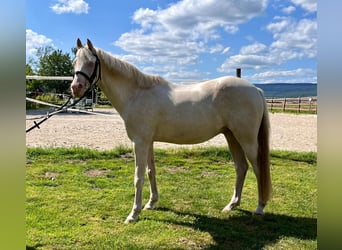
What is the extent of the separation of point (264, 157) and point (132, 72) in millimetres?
1849

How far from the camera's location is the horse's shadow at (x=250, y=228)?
9.18ft

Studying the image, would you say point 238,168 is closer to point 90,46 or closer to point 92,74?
point 92,74

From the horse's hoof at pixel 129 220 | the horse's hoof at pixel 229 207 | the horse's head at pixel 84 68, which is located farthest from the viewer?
the horse's hoof at pixel 229 207

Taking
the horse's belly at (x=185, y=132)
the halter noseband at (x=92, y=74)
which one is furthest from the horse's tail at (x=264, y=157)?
the halter noseband at (x=92, y=74)

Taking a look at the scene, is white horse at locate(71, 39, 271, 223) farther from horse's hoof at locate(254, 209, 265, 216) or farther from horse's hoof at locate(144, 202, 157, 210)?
horse's hoof at locate(144, 202, 157, 210)

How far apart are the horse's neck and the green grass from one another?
1.33m

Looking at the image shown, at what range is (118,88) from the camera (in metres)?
3.39

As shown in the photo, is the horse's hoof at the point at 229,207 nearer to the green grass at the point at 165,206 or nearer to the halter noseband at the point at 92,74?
the green grass at the point at 165,206

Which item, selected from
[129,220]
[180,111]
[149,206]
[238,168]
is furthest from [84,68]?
[238,168]

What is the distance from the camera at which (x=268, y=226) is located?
10.3 feet

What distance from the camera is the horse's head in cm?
299
